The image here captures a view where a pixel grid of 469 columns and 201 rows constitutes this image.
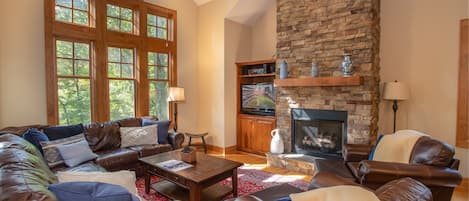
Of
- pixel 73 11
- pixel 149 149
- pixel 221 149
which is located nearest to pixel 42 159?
pixel 149 149

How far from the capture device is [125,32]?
4.57 m

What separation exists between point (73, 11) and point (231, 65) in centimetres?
295

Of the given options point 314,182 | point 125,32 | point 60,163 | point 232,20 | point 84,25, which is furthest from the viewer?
point 232,20

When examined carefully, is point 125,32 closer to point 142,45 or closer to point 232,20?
point 142,45

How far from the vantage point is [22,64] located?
3500 mm

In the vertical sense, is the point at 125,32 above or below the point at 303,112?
above

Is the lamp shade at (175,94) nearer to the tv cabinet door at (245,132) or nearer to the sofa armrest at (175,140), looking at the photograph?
the sofa armrest at (175,140)

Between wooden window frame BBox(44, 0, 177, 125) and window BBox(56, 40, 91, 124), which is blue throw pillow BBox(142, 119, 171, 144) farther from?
window BBox(56, 40, 91, 124)

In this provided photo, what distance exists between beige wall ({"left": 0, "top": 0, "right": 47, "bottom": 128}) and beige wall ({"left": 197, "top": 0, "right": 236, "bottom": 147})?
2.90 metres

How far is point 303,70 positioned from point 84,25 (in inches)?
149

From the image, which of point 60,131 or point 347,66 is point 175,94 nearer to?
point 60,131

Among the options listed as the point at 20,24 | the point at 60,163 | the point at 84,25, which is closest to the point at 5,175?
the point at 60,163

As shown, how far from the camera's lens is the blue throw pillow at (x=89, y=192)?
4.07 feet

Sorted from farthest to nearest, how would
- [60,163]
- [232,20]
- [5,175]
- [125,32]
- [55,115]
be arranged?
[232,20] < [125,32] < [55,115] < [60,163] < [5,175]
